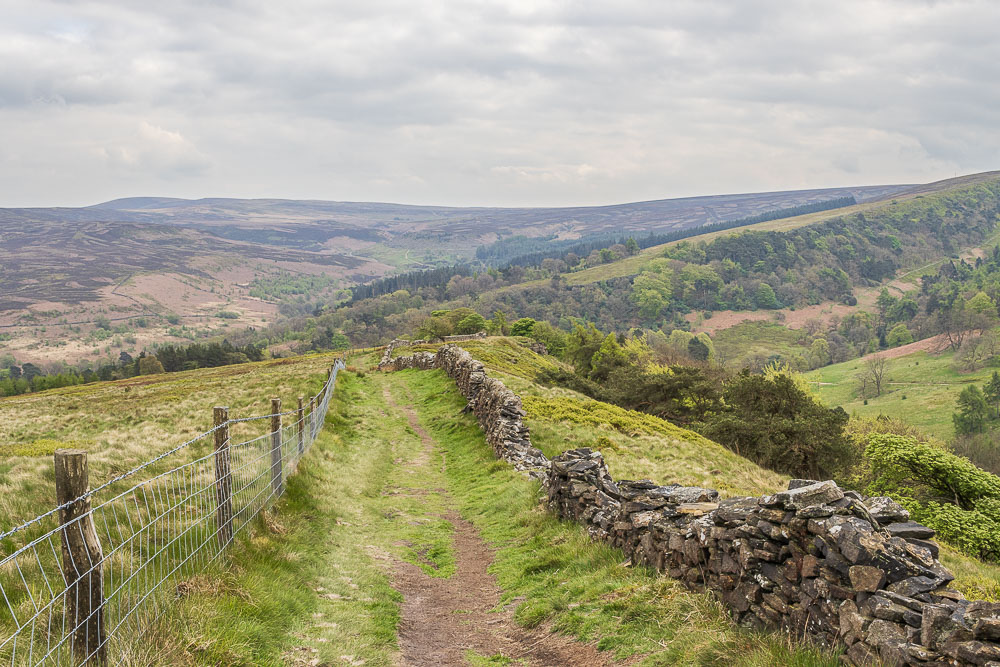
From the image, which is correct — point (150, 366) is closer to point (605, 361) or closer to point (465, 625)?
point (605, 361)

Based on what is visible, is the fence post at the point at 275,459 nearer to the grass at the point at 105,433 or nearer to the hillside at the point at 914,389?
the grass at the point at 105,433

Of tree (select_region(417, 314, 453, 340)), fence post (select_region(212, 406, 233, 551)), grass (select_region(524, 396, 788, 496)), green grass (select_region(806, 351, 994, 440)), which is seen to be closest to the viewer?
fence post (select_region(212, 406, 233, 551))

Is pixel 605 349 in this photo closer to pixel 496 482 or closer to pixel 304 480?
pixel 496 482

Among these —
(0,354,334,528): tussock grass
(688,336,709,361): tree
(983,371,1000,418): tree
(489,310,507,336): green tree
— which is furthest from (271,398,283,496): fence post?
(688,336,709,361): tree

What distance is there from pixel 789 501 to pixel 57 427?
3158 centimetres

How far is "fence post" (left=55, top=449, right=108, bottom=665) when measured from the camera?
549 centimetres

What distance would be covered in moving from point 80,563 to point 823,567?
764 centimetres

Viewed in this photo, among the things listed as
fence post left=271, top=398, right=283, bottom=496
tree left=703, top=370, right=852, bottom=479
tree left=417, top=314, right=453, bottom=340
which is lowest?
tree left=417, top=314, right=453, bottom=340

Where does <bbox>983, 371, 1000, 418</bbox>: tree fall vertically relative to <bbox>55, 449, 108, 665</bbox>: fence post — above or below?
below

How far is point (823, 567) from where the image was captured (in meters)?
6.97

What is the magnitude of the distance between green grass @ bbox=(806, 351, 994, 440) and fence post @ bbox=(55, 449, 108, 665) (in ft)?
425

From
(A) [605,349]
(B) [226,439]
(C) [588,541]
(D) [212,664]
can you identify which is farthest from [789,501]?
(A) [605,349]

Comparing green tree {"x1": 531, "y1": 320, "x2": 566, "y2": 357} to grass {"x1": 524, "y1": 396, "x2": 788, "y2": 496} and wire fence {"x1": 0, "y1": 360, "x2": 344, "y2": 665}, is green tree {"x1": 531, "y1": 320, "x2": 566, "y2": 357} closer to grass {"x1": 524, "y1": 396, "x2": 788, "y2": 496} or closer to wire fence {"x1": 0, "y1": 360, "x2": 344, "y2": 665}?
grass {"x1": 524, "y1": 396, "x2": 788, "y2": 496}

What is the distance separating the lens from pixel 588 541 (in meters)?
12.1
